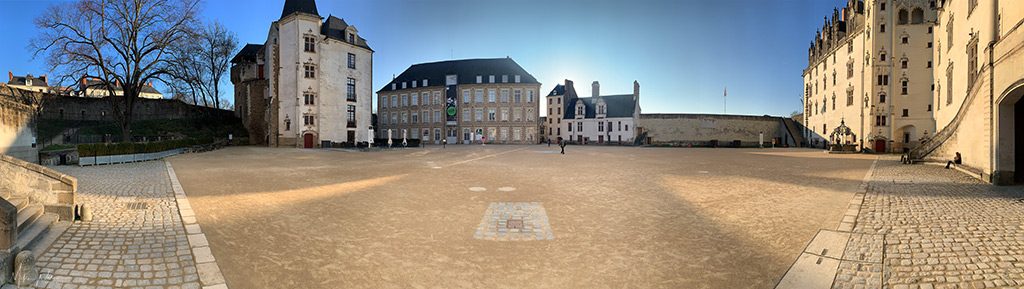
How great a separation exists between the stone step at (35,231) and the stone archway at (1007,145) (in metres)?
20.5

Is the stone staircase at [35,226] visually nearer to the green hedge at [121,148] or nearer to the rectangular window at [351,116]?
the green hedge at [121,148]

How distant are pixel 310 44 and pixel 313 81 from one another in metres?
3.63

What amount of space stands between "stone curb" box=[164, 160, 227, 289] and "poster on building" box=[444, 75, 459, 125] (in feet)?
175

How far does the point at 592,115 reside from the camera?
66.5 meters

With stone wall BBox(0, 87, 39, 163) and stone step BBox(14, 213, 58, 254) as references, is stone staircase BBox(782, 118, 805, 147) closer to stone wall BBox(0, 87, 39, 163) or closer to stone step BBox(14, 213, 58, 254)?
stone step BBox(14, 213, 58, 254)

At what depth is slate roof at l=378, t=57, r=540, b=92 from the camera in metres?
62.4

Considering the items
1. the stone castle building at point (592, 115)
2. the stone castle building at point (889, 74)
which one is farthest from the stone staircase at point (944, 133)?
the stone castle building at point (592, 115)

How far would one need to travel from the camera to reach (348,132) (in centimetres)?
4306

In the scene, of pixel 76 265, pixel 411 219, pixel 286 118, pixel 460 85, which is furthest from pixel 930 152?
pixel 460 85

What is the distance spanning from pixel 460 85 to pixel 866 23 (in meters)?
48.1

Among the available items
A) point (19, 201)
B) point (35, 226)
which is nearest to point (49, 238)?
point (35, 226)

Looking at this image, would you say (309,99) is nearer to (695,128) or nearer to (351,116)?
(351,116)

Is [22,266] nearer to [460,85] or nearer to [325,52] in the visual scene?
[325,52]

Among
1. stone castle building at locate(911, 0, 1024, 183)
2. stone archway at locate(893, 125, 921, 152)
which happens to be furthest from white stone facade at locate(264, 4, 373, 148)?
stone archway at locate(893, 125, 921, 152)
